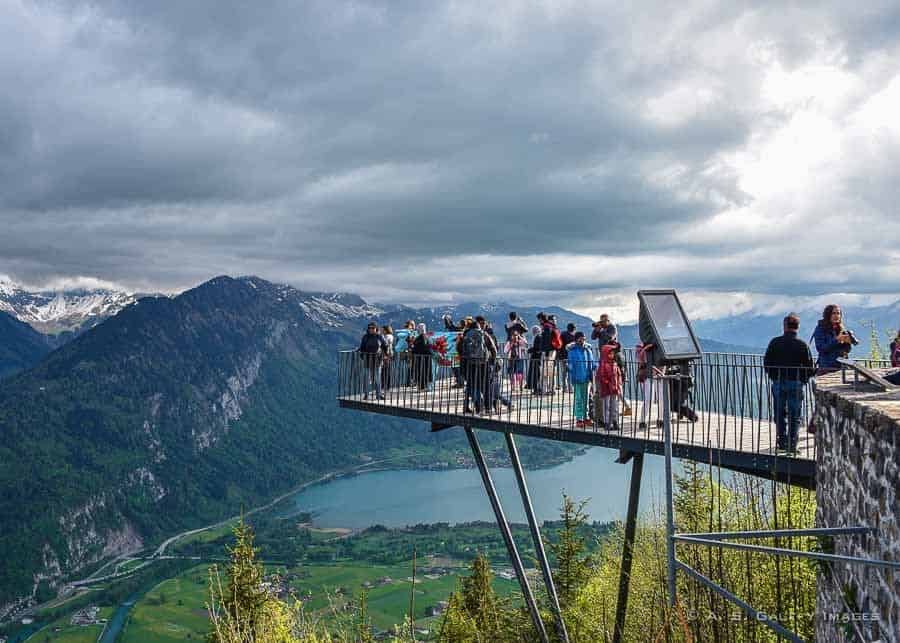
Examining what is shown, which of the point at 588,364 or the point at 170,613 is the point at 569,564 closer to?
the point at 588,364

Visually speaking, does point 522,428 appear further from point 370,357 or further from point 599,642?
point 599,642

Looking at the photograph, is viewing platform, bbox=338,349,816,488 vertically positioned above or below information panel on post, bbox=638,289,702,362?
below

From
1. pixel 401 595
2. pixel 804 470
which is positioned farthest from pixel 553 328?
pixel 401 595

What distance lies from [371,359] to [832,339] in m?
11.0

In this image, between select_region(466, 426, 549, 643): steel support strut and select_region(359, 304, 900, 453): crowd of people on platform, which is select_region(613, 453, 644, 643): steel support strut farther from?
select_region(466, 426, 549, 643): steel support strut

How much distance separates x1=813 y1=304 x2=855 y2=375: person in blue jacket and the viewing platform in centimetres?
73

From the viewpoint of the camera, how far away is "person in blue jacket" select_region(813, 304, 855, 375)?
11641 mm

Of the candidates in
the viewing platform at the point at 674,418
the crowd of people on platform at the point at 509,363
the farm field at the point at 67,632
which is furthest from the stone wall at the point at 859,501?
the farm field at the point at 67,632

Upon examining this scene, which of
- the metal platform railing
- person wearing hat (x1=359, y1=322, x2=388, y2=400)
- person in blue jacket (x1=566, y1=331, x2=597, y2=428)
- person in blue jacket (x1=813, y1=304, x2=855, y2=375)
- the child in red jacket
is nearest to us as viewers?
person in blue jacket (x1=813, y1=304, x2=855, y2=375)

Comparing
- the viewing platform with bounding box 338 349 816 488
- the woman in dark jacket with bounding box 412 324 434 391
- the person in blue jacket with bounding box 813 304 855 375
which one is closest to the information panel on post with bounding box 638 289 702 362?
the viewing platform with bounding box 338 349 816 488

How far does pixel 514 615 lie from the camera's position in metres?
31.4

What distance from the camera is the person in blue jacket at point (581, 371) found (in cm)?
1385

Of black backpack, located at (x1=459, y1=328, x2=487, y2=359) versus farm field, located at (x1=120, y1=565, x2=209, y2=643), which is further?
farm field, located at (x1=120, y1=565, x2=209, y2=643)

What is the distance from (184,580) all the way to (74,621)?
95.9ft
